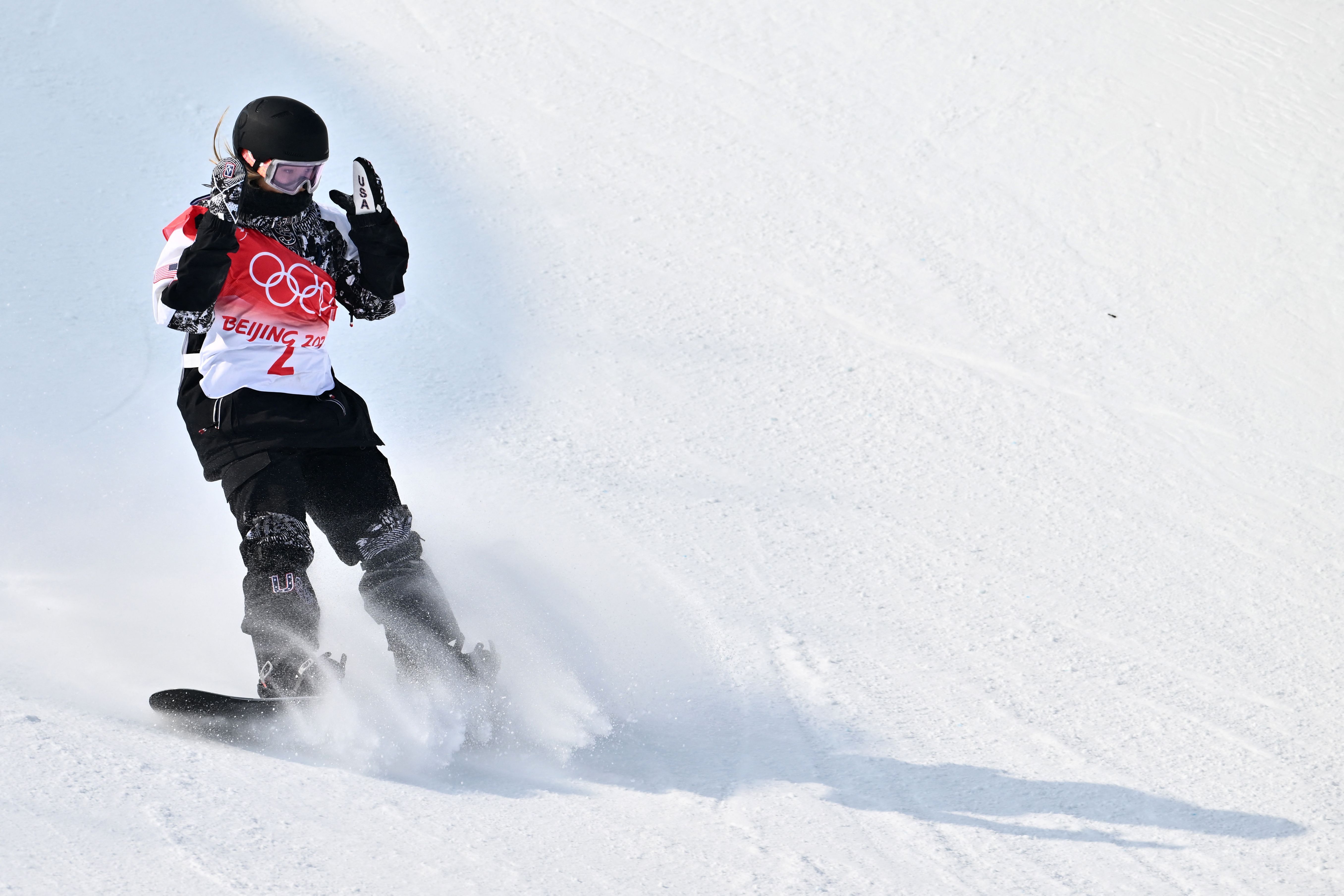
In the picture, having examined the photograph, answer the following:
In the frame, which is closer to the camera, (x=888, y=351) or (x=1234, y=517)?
(x=1234, y=517)

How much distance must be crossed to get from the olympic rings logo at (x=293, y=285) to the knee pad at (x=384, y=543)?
0.62 metres

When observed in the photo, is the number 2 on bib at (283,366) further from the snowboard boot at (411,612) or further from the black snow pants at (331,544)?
the snowboard boot at (411,612)

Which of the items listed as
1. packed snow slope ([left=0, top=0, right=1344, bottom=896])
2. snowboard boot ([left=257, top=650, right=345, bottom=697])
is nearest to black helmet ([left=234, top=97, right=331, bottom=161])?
snowboard boot ([left=257, top=650, right=345, bottom=697])

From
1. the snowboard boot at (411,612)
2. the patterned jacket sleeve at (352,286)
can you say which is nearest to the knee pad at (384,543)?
the snowboard boot at (411,612)

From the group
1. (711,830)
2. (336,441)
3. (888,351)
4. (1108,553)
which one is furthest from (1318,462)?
(336,441)

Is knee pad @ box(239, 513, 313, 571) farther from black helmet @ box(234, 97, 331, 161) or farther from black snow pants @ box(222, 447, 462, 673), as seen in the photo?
black helmet @ box(234, 97, 331, 161)

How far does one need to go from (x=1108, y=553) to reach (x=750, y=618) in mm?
1444

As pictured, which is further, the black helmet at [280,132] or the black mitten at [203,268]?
the black helmet at [280,132]

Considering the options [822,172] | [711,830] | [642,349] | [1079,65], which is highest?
[1079,65]

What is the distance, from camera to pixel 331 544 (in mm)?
3979

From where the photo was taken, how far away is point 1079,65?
827 centimetres

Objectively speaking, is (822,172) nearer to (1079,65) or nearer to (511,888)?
(1079,65)

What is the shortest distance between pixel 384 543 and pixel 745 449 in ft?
7.00

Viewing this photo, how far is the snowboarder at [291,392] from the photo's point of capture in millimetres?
3523
